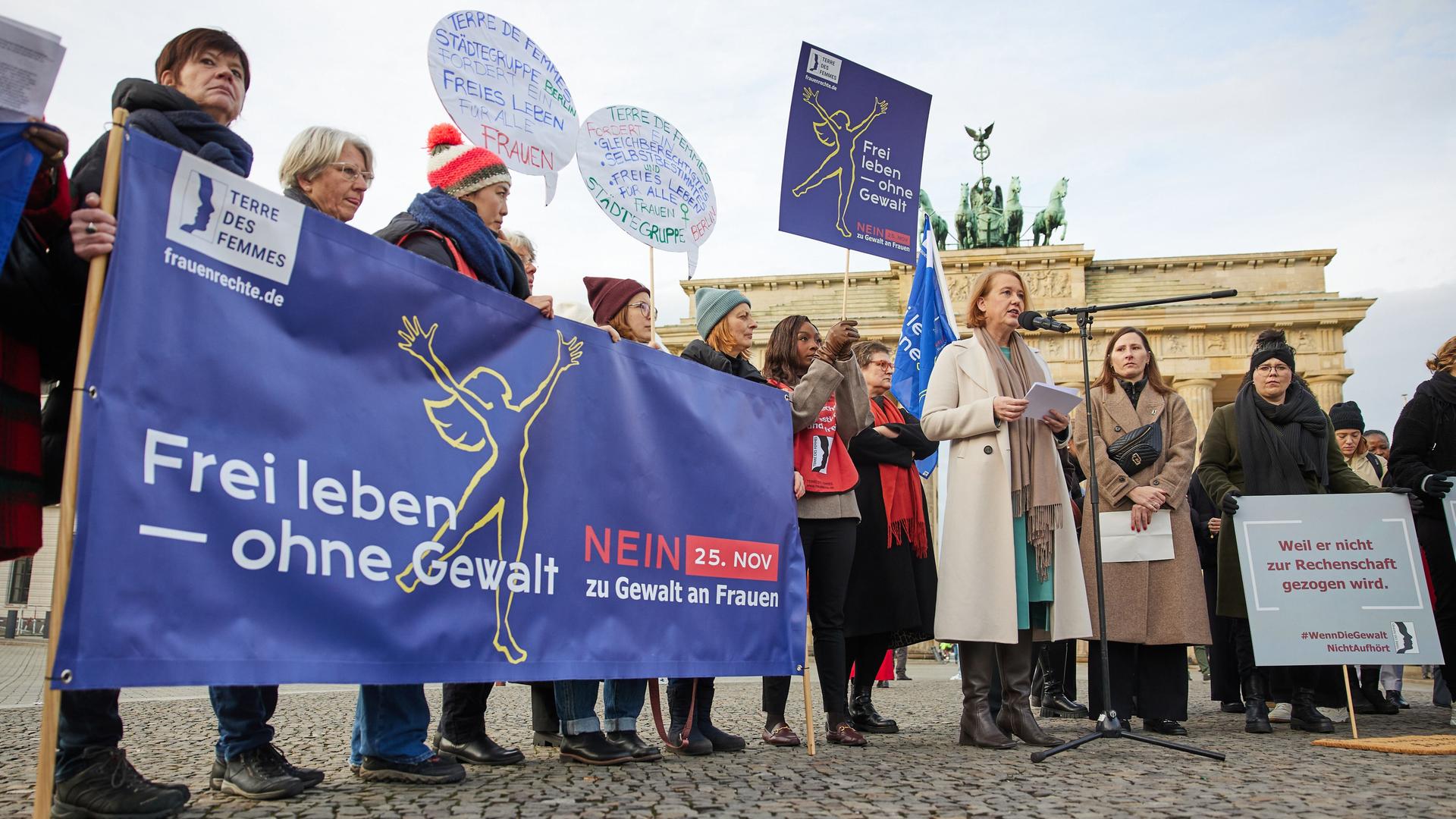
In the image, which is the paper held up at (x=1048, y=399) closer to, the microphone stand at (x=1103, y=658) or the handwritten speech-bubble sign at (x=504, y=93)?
the microphone stand at (x=1103, y=658)

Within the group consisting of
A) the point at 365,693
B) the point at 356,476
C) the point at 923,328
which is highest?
the point at 923,328

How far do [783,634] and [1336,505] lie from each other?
2.86 meters

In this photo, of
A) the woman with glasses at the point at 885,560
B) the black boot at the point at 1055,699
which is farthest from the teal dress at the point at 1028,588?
the black boot at the point at 1055,699

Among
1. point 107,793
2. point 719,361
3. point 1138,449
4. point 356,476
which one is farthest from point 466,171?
point 1138,449

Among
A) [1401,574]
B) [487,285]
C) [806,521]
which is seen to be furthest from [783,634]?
[1401,574]

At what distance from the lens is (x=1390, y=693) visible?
21.6 ft

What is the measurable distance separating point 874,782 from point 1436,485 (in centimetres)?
349

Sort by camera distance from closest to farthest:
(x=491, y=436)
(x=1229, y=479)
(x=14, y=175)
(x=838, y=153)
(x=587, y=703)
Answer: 1. (x=14, y=175)
2. (x=491, y=436)
3. (x=587, y=703)
4. (x=1229, y=479)
5. (x=838, y=153)

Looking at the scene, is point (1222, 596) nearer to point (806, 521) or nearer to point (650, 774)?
point (806, 521)

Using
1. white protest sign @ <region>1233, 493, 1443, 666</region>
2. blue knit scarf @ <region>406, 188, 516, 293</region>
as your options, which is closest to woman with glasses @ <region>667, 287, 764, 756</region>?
blue knit scarf @ <region>406, 188, 516, 293</region>

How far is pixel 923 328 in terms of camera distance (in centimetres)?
784

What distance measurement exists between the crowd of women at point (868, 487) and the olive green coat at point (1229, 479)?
1cm

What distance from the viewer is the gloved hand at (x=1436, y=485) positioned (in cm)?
500

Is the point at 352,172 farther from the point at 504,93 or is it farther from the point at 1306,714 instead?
the point at 1306,714
